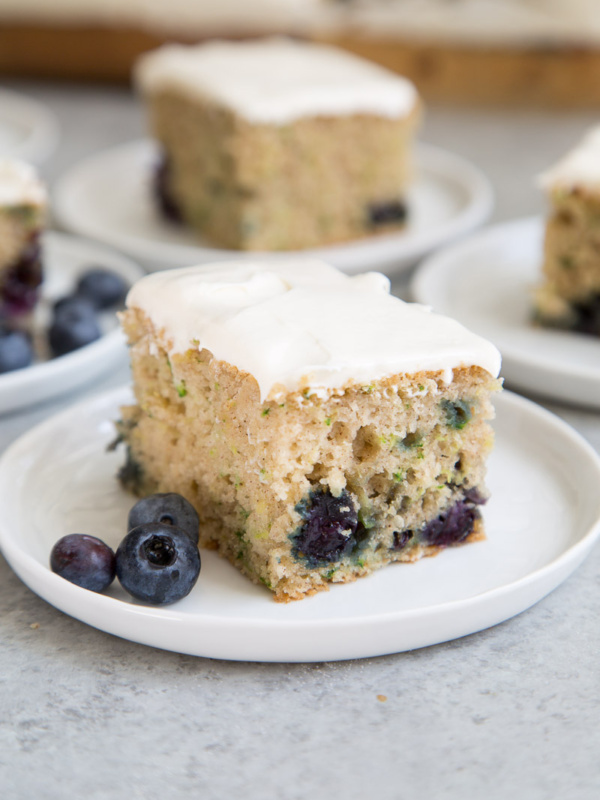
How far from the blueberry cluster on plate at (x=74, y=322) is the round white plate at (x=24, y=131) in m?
1.26

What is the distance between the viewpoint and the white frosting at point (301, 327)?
2.00m

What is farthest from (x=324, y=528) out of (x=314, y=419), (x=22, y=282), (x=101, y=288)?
(x=22, y=282)

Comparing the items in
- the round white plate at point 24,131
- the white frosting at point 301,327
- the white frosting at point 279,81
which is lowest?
the round white plate at point 24,131

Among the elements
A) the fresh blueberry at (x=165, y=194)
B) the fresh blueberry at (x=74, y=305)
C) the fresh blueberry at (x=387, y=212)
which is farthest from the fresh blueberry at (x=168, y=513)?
the fresh blueberry at (x=165, y=194)

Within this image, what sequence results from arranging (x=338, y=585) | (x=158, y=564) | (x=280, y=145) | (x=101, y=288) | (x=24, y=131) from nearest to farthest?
1. (x=158, y=564)
2. (x=338, y=585)
3. (x=101, y=288)
4. (x=280, y=145)
5. (x=24, y=131)

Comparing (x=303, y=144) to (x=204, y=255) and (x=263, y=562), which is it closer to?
(x=204, y=255)

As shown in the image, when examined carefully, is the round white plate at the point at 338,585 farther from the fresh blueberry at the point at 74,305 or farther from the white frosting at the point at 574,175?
the white frosting at the point at 574,175

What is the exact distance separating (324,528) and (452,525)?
0.32m

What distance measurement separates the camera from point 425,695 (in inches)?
74.8

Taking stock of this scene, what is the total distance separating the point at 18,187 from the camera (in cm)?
357

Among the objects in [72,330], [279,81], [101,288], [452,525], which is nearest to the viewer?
[452,525]

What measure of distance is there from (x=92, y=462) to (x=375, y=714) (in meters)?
1.08

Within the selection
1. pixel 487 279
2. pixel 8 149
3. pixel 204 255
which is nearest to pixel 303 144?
pixel 204 255

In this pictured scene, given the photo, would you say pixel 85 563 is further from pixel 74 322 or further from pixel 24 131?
pixel 24 131
